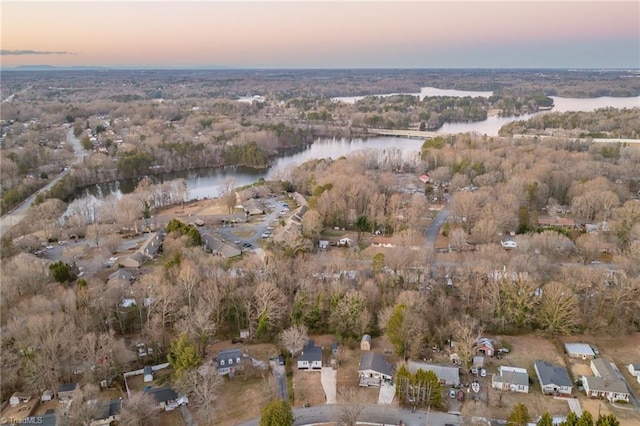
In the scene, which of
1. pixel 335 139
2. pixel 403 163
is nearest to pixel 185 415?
pixel 403 163

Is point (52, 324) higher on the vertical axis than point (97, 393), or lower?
higher

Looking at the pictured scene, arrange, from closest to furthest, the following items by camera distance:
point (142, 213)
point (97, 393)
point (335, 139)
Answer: point (97, 393) < point (142, 213) < point (335, 139)

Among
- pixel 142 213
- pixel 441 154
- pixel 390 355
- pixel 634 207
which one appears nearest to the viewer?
pixel 390 355

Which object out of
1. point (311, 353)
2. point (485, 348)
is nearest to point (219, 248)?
point (311, 353)

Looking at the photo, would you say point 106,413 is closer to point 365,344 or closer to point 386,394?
point 386,394

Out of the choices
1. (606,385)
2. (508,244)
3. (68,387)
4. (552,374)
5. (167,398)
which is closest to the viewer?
(167,398)

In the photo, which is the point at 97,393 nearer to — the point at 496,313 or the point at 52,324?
the point at 52,324
